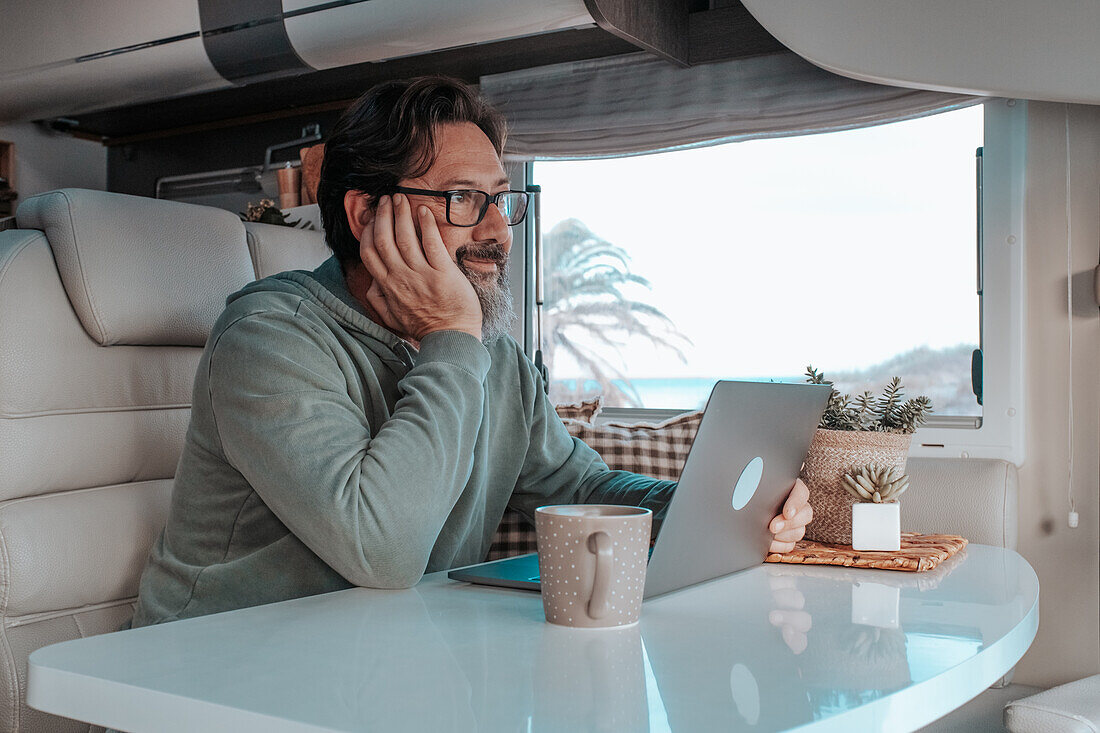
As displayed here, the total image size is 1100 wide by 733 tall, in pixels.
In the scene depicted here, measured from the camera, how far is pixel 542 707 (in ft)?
1.77

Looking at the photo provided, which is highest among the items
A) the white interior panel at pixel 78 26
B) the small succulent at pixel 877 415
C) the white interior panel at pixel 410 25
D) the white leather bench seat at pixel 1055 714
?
the white interior panel at pixel 78 26

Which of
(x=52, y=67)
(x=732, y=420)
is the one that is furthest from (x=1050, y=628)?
(x=52, y=67)

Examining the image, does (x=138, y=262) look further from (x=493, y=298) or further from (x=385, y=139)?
(x=493, y=298)

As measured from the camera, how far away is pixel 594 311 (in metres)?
2.79

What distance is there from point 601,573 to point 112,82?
8.84 feet

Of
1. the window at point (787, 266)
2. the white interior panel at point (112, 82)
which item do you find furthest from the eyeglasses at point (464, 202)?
the white interior panel at point (112, 82)

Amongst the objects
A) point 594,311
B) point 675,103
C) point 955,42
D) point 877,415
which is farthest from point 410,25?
point 877,415

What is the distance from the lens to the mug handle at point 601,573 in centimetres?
69

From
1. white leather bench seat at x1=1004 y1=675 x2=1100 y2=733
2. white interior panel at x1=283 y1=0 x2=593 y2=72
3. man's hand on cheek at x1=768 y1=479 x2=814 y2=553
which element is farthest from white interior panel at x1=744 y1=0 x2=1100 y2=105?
man's hand on cheek at x1=768 y1=479 x2=814 y2=553

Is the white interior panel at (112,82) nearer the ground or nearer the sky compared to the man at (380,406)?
nearer the sky

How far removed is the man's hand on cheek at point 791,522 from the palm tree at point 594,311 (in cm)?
157

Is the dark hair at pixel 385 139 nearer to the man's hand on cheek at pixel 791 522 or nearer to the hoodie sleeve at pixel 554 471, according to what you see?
the hoodie sleeve at pixel 554 471

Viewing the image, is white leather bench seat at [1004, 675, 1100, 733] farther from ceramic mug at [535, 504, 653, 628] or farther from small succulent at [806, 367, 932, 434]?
ceramic mug at [535, 504, 653, 628]

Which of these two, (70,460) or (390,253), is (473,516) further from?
(70,460)
